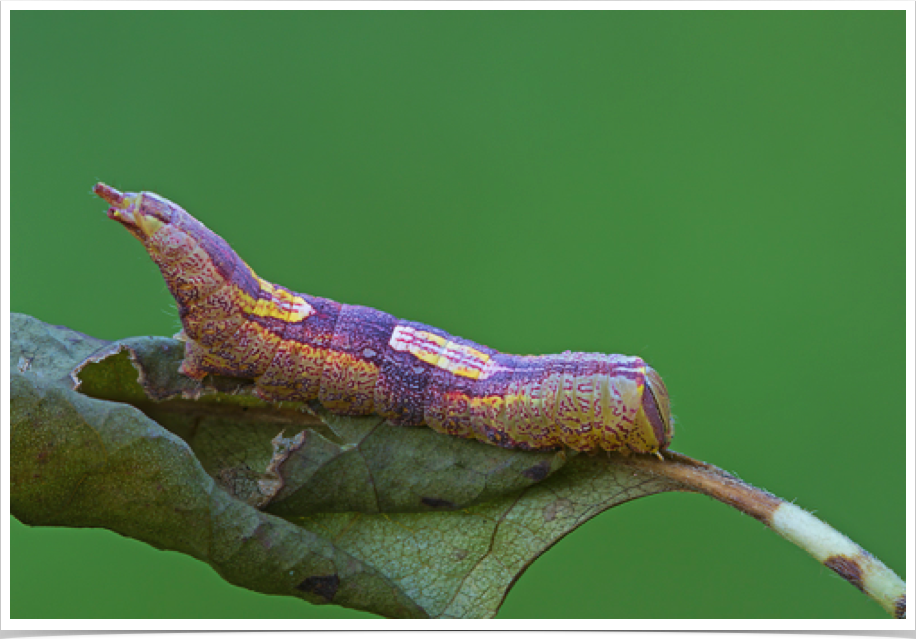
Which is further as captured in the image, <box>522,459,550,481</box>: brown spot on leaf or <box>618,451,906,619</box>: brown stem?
<box>522,459,550,481</box>: brown spot on leaf

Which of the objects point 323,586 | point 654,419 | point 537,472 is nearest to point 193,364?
point 323,586

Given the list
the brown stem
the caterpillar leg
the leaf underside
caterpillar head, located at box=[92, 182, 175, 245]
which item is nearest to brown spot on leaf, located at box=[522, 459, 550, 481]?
the leaf underside

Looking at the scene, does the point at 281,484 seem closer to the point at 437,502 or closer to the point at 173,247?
the point at 437,502

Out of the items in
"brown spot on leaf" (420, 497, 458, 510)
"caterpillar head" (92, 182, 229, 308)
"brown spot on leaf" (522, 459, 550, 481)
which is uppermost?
"caterpillar head" (92, 182, 229, 308)

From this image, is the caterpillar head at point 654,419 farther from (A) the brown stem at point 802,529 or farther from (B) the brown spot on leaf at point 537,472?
(B) the brown spot on leaf at point 537,472

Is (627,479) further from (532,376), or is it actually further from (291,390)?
(291,390)

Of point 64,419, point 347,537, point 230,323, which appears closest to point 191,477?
point 64,419

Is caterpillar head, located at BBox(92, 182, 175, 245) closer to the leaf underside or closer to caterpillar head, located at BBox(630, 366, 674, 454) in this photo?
the leaf underside
